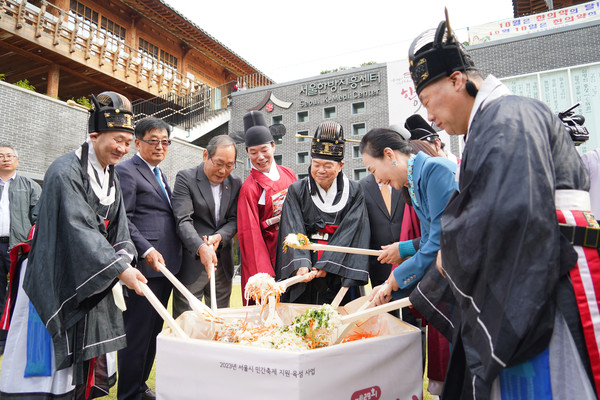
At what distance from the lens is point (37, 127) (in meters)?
8.70

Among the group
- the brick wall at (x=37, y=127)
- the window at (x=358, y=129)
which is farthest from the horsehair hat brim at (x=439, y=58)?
the window at (x=358, y=129)

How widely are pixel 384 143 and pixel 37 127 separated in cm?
944

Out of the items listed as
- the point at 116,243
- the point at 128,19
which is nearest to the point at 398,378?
the point at 116,243

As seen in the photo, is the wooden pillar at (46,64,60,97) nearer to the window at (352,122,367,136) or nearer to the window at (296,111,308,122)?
the window at (296,111,308,122)

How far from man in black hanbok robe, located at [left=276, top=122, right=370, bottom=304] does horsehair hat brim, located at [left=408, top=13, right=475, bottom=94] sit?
1.35m

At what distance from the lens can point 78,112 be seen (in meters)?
9.59

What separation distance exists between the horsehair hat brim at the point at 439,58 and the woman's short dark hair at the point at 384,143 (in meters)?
0.69

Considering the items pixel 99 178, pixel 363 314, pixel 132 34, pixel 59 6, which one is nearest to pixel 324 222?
pixel 363 314

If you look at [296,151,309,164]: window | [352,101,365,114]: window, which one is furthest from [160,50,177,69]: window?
[352,101,365,114]: window

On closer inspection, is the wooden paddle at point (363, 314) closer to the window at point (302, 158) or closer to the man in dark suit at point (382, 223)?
the man in dark suit at point (382, 223)

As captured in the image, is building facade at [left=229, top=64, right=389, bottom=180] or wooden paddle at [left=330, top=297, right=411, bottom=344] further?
building facade at [left=229, top=64, right=389, bottom=180]

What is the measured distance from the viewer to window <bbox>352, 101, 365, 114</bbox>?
1551 centimetres

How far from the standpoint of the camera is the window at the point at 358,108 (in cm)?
1551

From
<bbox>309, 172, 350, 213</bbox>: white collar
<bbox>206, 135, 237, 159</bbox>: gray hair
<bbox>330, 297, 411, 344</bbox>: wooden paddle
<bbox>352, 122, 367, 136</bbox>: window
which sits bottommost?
<bbox>330, 297, 411, 344</bbox>: wooden paddle
